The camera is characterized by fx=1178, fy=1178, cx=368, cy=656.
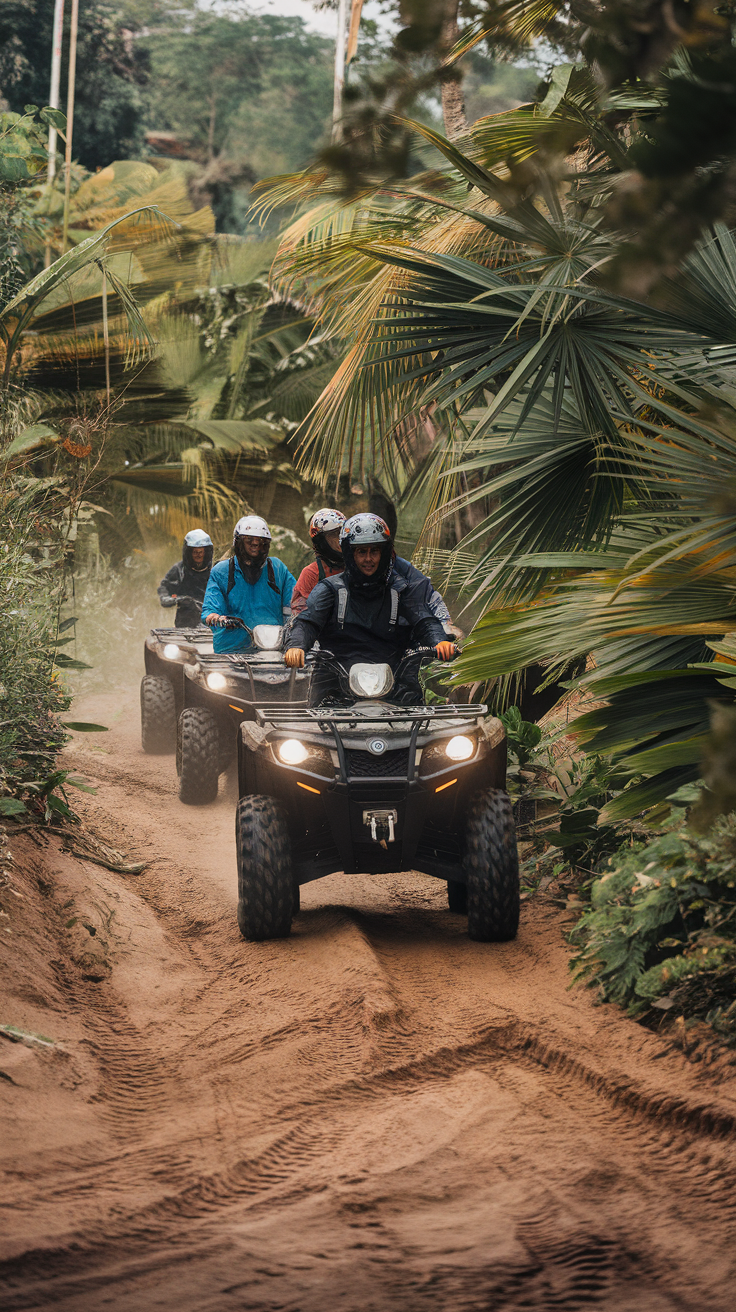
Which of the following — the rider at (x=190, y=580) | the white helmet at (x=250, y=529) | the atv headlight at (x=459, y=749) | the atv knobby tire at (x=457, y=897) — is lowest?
the atv knobby tire at (x=457, y=897)

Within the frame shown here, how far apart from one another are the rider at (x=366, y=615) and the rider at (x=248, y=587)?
2.90 m

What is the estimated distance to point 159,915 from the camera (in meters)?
6.21

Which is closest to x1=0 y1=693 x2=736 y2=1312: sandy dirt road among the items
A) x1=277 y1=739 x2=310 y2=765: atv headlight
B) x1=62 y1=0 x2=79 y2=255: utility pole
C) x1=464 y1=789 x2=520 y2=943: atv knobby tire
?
x1=464 y1=789 x2=520 y2=943: atv knobby tire

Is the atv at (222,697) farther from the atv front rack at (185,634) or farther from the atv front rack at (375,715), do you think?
the atv front rack at (375,715)

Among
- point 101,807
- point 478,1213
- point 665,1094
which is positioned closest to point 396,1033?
point 665,1094

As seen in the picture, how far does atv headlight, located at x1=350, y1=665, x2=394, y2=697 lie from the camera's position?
610 centimetres

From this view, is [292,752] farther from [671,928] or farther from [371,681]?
[671,928]

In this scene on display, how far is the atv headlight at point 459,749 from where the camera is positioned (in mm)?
5469

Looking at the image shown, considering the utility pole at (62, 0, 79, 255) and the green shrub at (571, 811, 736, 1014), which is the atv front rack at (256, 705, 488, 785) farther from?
the utility pole at (62, 0, 79, 255)

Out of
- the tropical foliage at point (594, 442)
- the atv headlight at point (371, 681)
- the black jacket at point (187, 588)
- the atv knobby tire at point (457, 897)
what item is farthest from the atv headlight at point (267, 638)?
the black jacket at point (187, 588)

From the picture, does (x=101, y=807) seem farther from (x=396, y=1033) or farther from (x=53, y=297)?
(x=53, y=297)

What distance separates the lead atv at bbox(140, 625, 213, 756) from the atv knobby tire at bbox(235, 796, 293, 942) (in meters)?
5.64

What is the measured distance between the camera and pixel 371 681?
6113 mm

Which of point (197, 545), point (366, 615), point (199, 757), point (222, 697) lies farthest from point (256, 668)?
point (197, 545)
